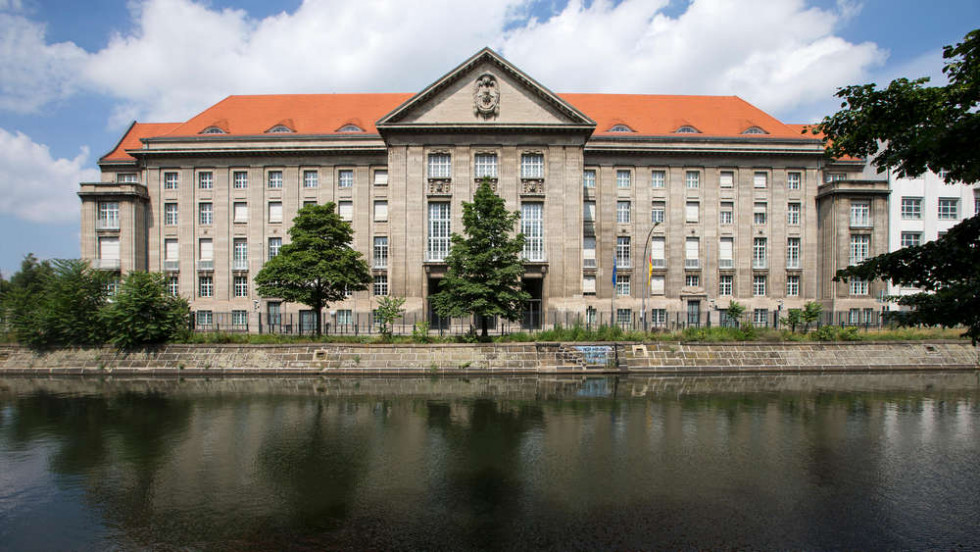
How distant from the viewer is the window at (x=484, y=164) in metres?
39.2

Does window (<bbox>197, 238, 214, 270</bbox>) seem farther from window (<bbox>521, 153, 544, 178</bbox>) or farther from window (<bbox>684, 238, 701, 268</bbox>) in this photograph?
window (<bbox>684, 238, 701, 268</bbox>)

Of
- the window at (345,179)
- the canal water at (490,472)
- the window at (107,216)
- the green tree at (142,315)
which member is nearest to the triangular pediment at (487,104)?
the window at (345,179)

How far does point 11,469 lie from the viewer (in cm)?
1248

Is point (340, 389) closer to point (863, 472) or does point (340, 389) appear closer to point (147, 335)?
point (147, 335)

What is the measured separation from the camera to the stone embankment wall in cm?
2845

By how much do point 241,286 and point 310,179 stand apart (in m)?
11.2

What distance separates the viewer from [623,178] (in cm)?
4584

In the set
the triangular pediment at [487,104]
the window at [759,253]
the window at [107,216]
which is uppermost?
the triangular pediment at [487,104]

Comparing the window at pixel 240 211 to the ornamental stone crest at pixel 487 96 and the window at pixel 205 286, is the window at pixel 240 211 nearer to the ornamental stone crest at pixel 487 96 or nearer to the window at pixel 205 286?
the window at pixel 205 286

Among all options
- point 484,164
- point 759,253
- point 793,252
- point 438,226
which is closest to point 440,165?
point 484,164

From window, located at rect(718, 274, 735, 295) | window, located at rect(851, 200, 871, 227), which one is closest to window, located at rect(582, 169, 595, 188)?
window, located at rect(718, 274, 735, 295)

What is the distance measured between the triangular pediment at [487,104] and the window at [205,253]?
20.0 meters

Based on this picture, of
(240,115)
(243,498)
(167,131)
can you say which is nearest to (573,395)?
(243,498)

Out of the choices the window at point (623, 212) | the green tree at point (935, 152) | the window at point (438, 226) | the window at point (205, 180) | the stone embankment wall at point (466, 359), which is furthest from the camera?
the window at point (623, 212)
